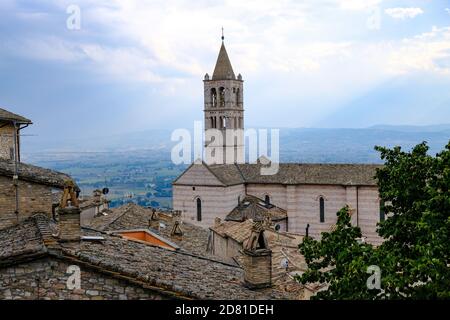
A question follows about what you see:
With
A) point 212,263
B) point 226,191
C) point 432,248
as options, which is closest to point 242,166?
point 226,191

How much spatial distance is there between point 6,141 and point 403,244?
558 inches

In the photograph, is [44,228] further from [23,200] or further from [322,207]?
[322,207]

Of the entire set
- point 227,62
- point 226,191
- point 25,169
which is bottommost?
point 226,191

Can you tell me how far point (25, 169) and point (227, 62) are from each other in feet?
178

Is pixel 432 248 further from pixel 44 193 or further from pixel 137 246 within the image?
pixel 44 193

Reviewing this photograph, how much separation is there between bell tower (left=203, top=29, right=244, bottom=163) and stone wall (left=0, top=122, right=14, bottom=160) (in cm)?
4579

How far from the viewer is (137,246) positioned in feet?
45.9

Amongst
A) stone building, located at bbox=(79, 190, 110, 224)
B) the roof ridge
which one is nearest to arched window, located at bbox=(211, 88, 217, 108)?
stone building, located at bbox=(79, 190, 110, 224)

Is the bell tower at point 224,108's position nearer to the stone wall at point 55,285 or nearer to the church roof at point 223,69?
the church roof at point 223,69

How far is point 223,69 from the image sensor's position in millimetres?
67750

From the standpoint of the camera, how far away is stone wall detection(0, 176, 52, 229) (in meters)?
14.6

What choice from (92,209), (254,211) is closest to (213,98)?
(254,211)

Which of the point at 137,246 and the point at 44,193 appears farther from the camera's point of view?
the point at 44,193
